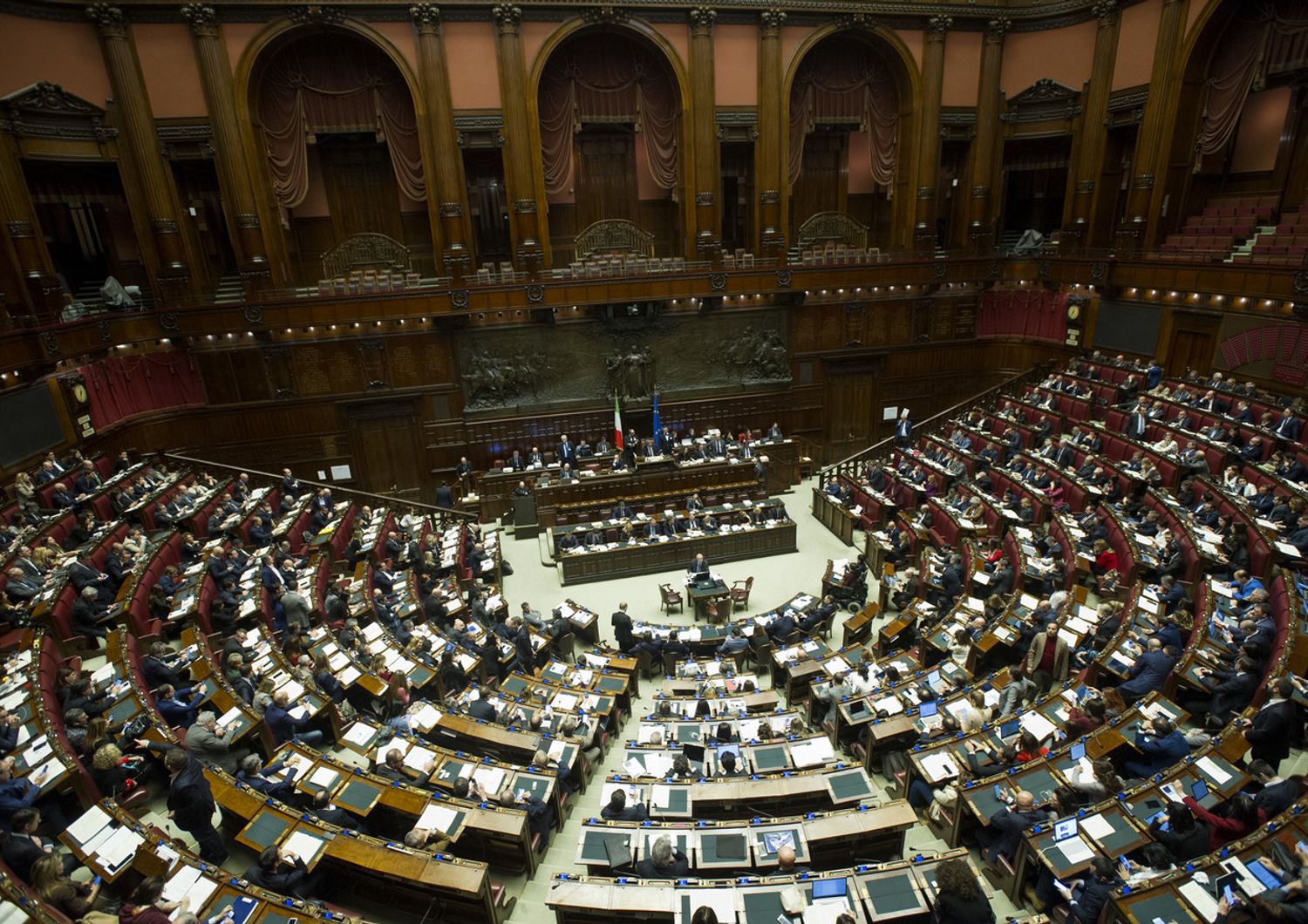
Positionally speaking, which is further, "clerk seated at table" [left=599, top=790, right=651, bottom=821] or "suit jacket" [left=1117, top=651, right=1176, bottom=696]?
"suit jacket" [left=1117, top=651, right=1176, bottom=696]

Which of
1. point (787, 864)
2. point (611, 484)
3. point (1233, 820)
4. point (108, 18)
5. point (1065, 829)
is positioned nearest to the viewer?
point (1233, 820)

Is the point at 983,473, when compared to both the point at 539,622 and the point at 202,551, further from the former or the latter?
the point at 202,551

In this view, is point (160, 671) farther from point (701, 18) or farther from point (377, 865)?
point (701, 18)

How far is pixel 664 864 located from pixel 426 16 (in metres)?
19.0

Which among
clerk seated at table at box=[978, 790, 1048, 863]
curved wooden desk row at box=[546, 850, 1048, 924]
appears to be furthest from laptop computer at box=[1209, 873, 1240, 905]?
clerk seated at table at box=[978, 790, 1048, 863]

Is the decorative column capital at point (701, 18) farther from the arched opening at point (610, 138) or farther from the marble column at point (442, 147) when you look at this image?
the marble column at point (442, 147)

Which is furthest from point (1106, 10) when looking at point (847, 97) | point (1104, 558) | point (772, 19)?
point (1104, 558)

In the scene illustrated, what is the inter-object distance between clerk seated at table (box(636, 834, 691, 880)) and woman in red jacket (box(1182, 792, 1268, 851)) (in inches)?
178

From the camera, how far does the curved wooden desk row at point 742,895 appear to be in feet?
19.1

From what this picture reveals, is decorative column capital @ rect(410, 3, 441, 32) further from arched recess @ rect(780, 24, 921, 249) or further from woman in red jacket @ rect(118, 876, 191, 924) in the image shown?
woman in red jacket @ rect(118, 876, 191, 924)

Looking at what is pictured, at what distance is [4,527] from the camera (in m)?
11.6

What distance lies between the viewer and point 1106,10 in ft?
60.7

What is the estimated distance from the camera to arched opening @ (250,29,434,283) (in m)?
18.2

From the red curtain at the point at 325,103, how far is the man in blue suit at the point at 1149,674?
18860mm
